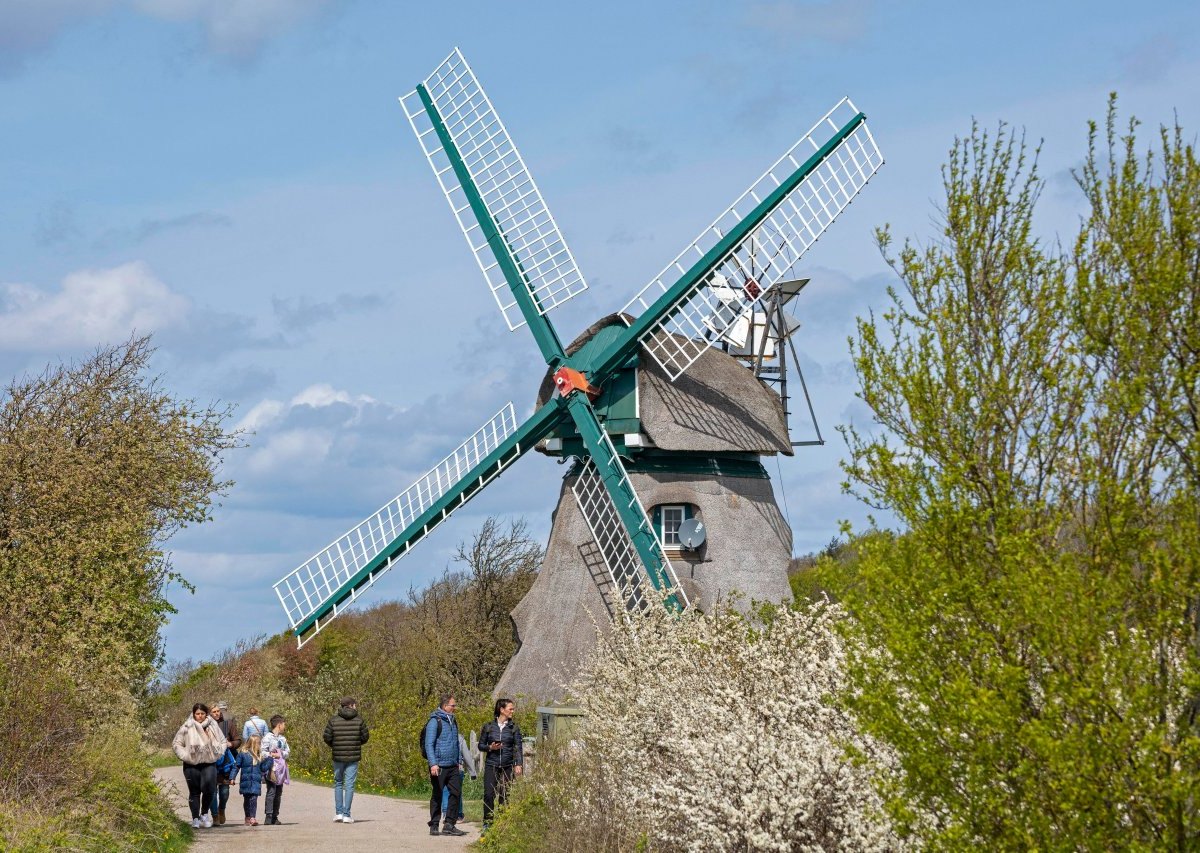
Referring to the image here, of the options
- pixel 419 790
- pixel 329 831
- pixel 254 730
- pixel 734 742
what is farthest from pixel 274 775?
pixel 734 742

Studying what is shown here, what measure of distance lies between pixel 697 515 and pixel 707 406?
1629 millimetres

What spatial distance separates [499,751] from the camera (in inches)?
637

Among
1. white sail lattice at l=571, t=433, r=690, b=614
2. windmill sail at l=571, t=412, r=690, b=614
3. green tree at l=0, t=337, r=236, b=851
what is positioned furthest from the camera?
white sail lattice at l=571, t=433, r=690, b=614

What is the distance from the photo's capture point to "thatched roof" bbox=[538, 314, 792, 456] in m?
22.0

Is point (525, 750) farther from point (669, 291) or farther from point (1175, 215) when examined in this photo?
point (1175, 215)

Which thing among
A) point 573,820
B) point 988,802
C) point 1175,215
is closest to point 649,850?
point 573,820

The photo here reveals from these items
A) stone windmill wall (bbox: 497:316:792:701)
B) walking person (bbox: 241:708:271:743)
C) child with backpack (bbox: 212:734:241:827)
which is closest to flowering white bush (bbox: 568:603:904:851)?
child with backpack (bbox: 212:734:241:827)

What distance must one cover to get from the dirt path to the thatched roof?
6375mm

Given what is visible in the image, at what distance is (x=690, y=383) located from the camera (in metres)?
22.4

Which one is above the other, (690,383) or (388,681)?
(690,383)

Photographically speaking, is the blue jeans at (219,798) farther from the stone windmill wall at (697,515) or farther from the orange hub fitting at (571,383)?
the orange hub fitting at (571,383)

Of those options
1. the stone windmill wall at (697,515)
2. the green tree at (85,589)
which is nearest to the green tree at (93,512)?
the green tree at (85,589)

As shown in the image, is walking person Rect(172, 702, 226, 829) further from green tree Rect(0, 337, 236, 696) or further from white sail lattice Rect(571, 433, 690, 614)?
white sail lattice Rect(571, 433, 690, 614)

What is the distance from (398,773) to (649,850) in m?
13.5
